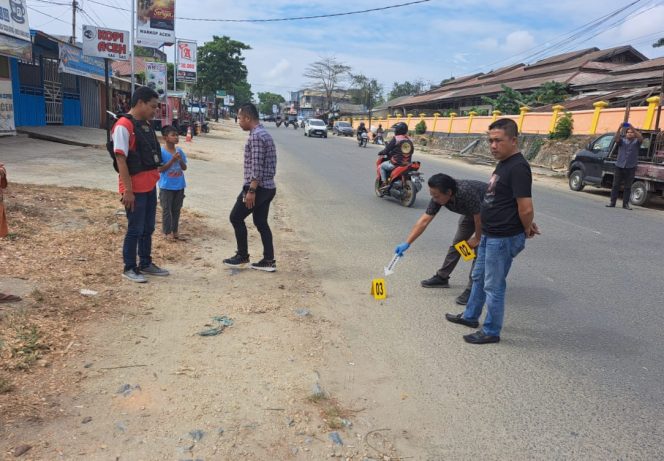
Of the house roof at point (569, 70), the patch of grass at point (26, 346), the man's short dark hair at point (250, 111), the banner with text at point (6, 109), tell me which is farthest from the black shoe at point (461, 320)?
the house roof at point (569, 70)

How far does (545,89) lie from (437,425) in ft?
101

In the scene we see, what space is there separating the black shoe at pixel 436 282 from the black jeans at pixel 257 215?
1732mm

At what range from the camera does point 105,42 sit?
14.1 meters

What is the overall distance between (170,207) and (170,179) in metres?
0.36

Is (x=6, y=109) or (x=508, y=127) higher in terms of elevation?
(x=508, y=127)

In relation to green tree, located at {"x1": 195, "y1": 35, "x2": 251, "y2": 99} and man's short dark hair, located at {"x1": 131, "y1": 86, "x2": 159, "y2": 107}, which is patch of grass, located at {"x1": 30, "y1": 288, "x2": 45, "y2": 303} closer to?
man's short dark hair, located at {"x1": 131, "y1": 86, "x2": 159, "y2": 107}

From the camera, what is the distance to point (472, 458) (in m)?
2.55

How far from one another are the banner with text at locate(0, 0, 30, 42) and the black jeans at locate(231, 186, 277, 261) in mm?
11939

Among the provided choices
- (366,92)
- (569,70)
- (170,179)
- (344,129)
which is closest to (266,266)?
(170,179)

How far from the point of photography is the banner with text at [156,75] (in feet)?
A: 80.1

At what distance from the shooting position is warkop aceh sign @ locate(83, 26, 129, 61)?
45.7 ft

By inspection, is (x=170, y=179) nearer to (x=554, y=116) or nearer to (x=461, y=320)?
(x=461, y=320)

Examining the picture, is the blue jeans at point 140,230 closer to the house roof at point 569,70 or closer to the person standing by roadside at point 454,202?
the person standing by roadside at point 454,202

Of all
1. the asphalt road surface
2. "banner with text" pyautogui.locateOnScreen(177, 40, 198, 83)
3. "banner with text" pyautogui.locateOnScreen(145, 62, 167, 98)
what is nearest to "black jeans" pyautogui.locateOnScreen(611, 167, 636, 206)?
the asphalt road surface
